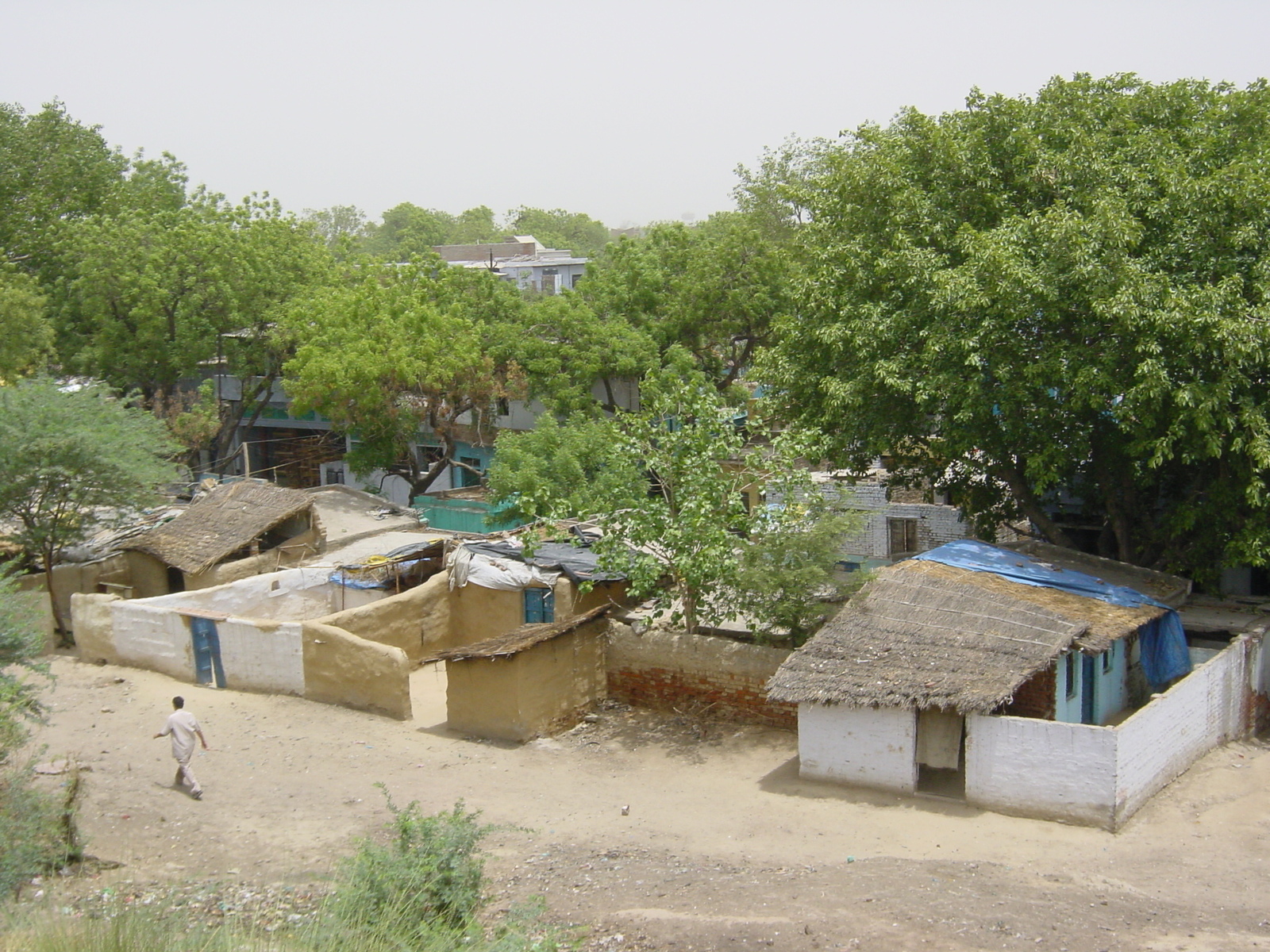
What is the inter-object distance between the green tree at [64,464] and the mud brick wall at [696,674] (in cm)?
928

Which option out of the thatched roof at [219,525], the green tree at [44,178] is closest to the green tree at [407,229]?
the green tree at [44,178]

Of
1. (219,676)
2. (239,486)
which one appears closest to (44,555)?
(239,486)

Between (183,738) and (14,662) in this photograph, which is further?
(183,738)

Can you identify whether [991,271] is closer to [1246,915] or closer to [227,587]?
[1246,915]

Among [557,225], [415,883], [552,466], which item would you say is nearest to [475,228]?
[557,225]

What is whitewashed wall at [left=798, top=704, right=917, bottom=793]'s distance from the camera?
39.1 ft

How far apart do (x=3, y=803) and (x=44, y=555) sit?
10.7m

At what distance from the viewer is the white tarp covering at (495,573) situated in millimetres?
17094

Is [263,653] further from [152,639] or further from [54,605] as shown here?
[54,605]

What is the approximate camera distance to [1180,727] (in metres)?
12.3

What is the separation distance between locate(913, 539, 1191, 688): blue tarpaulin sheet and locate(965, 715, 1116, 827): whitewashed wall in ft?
9.39

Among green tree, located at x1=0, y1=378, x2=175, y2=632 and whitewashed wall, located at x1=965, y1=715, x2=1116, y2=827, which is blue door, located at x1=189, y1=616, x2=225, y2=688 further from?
whitewashed wall, located at x1=965, y1=715, x2=1116, y2=827

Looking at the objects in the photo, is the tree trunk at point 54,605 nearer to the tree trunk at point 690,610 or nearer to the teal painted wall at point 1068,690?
the tree trunk at point 690,610

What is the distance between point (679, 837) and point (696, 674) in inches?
135
